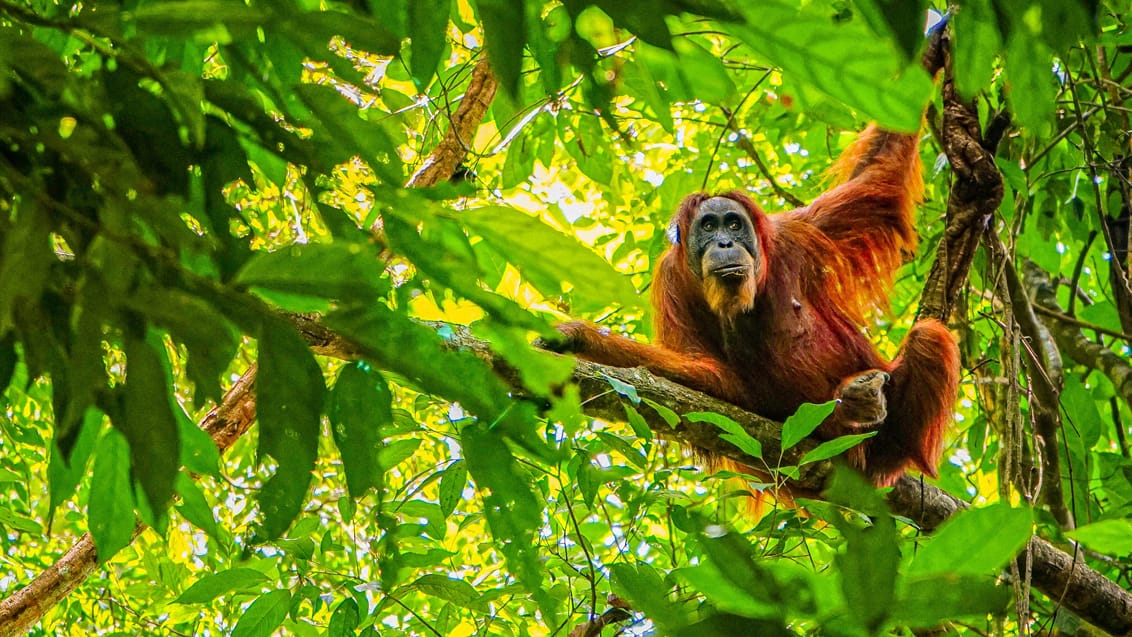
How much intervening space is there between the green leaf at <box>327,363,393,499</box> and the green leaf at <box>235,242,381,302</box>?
152mm

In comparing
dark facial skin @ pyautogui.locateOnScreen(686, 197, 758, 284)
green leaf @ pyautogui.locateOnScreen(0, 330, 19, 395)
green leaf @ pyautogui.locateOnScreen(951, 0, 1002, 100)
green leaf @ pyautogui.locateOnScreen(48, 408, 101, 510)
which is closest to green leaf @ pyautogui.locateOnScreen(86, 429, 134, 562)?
green leaf @ pyautogui.locateOnScreen(48, 408, 101, 510)

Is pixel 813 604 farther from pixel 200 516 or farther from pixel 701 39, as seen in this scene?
pixel 701 39

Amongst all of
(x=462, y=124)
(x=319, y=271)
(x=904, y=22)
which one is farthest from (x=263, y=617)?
(x=904, y=22)

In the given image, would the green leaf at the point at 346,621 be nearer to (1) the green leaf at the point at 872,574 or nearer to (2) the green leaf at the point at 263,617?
(2) the green leaf at the point at 263,617

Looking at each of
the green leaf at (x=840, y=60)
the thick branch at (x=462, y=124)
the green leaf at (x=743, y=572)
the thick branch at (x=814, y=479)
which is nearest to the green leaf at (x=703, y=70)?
the green leaf at (x=840, y=60)

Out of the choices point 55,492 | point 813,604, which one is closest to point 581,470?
point 55,492

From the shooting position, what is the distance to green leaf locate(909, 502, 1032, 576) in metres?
0.85

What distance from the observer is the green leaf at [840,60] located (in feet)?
2.93

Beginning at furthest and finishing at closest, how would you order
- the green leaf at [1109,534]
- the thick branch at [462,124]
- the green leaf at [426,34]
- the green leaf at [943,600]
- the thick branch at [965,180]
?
the thick branch at [965,180] → the thick branch at [462,124] → the green leaf at [1109,534] → the green leaf at [426,34] → the green leaf at [943,600]

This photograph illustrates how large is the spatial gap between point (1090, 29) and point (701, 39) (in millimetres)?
2400

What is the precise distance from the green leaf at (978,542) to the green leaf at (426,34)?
0.60 m

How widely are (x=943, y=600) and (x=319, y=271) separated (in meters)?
0.56

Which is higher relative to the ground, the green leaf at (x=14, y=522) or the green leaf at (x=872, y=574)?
the green leaf at (x=14, y=522)

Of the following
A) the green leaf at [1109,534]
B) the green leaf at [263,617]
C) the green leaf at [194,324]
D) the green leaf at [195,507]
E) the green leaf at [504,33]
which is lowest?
the green leaf at [1109,534]
